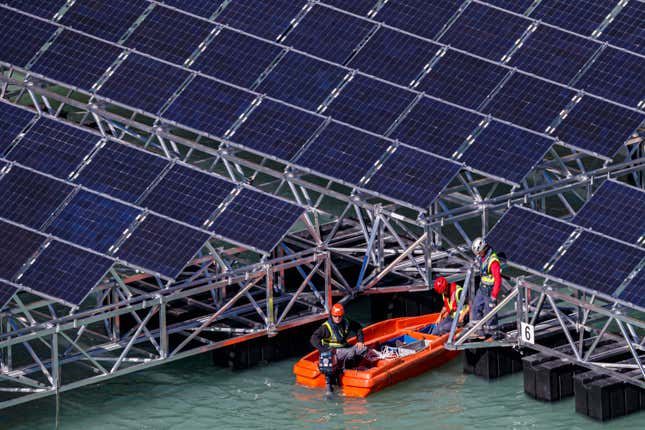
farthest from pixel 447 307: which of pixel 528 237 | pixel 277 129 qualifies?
pixel 277 129

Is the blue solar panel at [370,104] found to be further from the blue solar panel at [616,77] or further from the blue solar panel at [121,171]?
the blue solar panel at [121,171]

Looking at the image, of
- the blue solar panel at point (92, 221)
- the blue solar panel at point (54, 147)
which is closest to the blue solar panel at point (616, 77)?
the blue solar panel at point (92, 221)

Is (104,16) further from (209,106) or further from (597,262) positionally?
(597,262)

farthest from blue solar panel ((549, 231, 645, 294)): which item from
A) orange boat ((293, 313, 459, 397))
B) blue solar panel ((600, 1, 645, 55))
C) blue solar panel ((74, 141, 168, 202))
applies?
blue solar panel ((74, 141, 168, 202))

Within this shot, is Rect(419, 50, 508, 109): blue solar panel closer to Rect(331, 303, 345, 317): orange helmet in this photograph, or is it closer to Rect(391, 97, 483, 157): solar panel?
Rect(391, 97, 483, 157): solar panel

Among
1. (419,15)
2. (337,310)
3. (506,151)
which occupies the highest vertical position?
(419,15)

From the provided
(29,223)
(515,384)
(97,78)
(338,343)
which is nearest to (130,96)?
(97,78)
